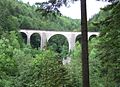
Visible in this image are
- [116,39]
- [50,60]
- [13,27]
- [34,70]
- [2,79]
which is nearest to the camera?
[116,39]

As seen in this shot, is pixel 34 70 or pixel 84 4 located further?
pixel 34 70

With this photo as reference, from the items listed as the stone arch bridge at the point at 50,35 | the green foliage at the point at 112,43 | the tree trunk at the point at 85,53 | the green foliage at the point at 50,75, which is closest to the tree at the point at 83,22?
the tree trunk at the point at 85,53

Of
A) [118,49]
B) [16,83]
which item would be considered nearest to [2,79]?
[16,83]

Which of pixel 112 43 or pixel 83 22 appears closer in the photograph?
pixel 83 22

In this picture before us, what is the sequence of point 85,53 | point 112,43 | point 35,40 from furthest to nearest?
point 35,40 → point 112,43 → point 85,53

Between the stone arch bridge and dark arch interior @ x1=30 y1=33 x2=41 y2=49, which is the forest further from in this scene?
dark arch interior @ x1=30 y1=33 x2=41 y2=49

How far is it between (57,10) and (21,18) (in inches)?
3326

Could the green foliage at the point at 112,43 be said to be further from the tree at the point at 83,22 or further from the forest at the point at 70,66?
the tree at the point at 83,22

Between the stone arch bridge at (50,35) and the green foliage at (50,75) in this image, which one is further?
the stone arch bridge at (50,35)

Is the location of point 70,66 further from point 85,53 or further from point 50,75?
point 85,53

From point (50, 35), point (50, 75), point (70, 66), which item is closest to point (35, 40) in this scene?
point (50, 35)

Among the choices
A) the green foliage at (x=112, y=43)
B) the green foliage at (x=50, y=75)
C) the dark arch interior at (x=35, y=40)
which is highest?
the green foliage at (x=112, y=43)

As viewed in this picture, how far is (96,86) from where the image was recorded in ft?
99.2

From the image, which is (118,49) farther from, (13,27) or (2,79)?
(13,27)
